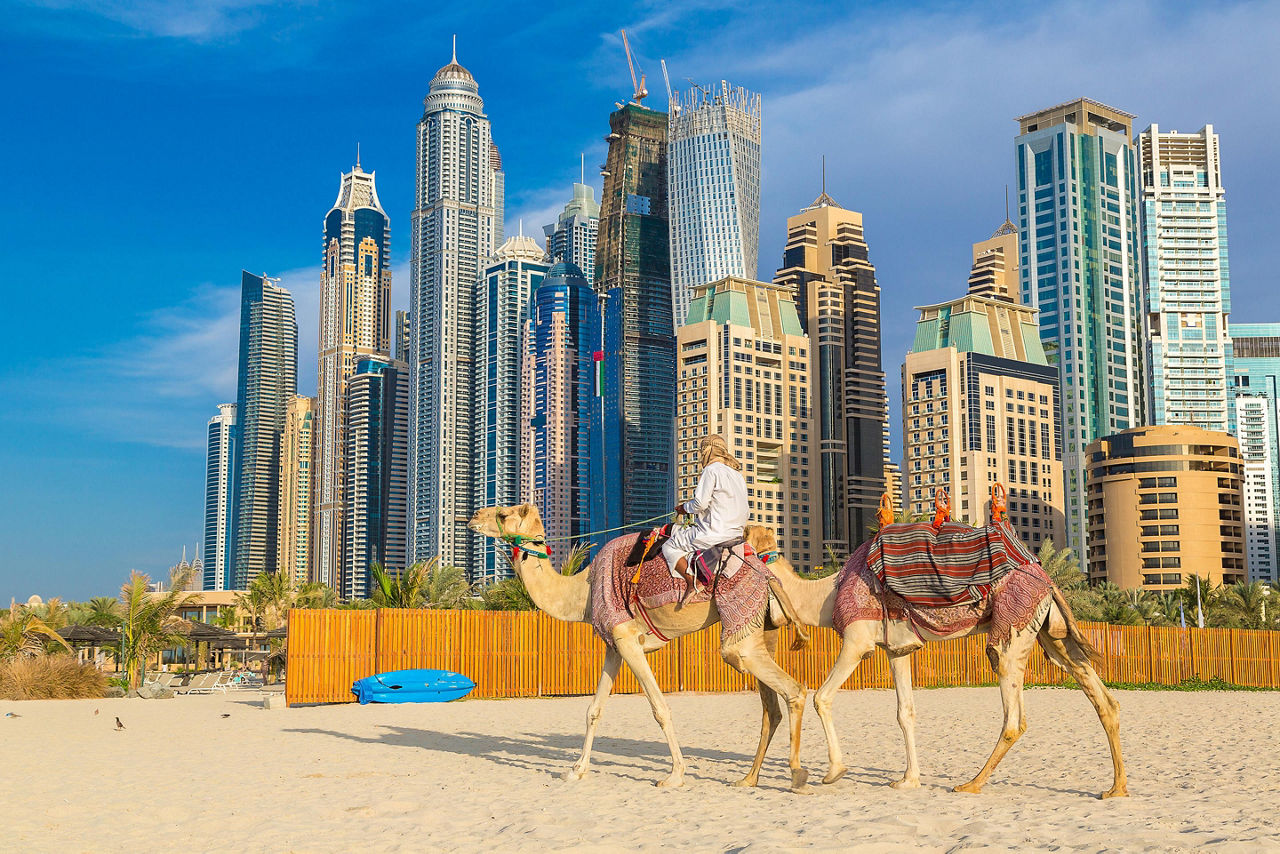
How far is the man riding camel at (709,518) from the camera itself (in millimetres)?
11445

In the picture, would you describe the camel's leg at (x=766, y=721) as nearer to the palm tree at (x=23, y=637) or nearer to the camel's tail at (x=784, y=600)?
the camel's tail at (x=784, y=600)

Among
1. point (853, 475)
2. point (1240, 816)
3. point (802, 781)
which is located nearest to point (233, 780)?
point (802, 781)

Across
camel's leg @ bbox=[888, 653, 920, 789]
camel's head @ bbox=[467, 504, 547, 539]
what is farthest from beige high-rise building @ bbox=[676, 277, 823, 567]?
camel's leg @ bbox=[888, 653, 920, 789]

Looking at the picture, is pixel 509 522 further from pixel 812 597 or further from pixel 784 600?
pixel 812 597

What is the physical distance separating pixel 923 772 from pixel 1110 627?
21.5 metres

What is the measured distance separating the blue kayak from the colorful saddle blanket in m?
13.7

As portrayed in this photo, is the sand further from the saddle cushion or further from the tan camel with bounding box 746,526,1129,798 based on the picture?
the saddle cushion

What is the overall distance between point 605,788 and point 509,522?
296 centimetres

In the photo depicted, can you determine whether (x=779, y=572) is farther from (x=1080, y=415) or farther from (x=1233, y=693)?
(x=1080, y=415)

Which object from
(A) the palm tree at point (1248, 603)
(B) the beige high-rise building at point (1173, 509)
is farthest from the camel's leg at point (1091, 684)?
(B) the beige high-rise building at point (1173, 509)

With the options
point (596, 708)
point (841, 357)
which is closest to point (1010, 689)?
point (596, 708)

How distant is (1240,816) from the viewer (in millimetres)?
8898

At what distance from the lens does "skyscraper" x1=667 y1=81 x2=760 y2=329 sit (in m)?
188

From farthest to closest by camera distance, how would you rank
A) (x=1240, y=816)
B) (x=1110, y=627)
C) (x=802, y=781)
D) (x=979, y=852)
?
(x=1110, y=627)
(x=802, y=781)
(x=1240, y=816)
(x=979, y=852)
